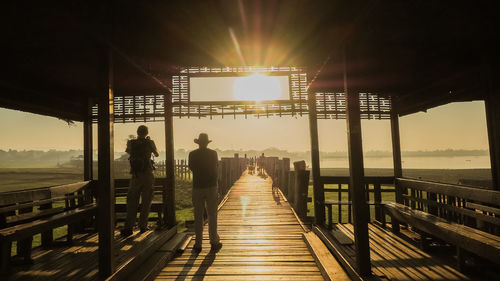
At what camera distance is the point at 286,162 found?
11.6m

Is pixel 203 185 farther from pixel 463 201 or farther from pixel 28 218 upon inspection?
pixel 463 201

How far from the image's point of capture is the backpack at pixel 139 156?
492 centimetres

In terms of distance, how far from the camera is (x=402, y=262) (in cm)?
385

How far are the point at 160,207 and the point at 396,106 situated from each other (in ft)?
21.5

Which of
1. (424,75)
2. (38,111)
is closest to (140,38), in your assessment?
(38,111)

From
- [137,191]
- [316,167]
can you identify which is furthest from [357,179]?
[137,191]

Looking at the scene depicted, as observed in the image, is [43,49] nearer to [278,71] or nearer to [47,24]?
[47,24]

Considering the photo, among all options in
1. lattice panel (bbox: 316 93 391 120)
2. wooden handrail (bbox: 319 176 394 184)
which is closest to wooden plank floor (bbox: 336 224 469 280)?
wooden handrail (bbox: 319 176 394 184)

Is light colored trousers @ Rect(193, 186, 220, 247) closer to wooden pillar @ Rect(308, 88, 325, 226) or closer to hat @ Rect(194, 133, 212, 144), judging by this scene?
hat @ Rect(194, 133, 212, 144)

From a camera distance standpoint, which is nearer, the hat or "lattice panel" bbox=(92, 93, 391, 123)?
the hat

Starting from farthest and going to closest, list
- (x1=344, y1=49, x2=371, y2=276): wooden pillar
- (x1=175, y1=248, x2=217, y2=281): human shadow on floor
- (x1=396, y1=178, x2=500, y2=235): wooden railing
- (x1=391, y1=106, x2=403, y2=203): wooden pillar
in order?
1. (x1=391, y1=106, x2=403, y2=203): wooden pillar
2. (x1=175, y1=248, x2=217, y2=281): human shadow on floor
3. (x1=344, y1=49, x2=371, y2=276): wooden pillar
4. (x1=396, y1=178, x2=500, y2=235): wooden railing

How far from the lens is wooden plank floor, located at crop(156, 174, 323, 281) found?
12.4ft

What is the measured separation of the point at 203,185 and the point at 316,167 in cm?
276

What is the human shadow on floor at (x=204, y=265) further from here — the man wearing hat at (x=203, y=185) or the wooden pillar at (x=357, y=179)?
the wooden pillar at (x=357, y=179)
